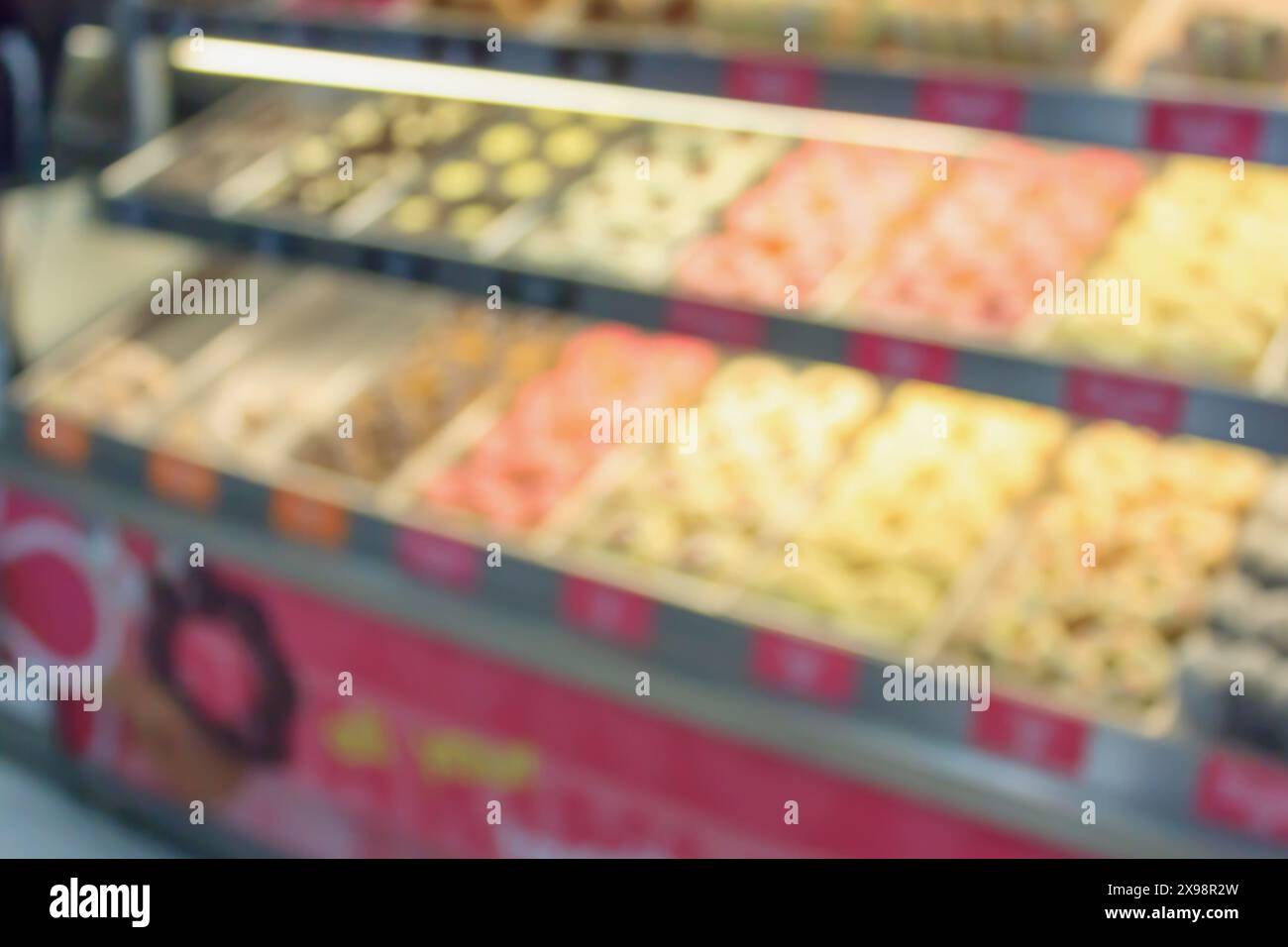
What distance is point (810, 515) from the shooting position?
2.43m

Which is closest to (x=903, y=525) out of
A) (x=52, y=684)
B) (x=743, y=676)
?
(x=743, y=676)

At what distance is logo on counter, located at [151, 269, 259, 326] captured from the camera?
3.06 m

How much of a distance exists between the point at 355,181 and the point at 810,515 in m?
1.10

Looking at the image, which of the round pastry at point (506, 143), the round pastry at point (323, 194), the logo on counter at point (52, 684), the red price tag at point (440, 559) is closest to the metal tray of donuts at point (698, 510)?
the red price tag at point (440, 559)

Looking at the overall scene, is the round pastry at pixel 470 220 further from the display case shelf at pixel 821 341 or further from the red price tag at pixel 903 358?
the red price tag at pixel 903 358

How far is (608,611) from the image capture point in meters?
2.27

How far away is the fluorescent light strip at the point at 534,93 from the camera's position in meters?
2.60

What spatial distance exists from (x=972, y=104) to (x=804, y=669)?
859 mm

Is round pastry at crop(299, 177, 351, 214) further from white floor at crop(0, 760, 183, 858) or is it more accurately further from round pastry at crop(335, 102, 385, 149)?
white floor at crop(0, 760, 183, 858)

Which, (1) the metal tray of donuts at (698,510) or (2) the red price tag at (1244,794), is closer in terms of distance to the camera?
(2) the red price tag at (1244,794)

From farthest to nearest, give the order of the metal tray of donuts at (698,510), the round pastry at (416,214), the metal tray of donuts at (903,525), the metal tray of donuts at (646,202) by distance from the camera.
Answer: the round pastry at (416,214) → the metal tray of donuts at (646,202) → the metal tray of donuts at (698,510) → the metal tray of donuts at (903,525)

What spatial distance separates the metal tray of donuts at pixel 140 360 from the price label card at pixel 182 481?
78mm
